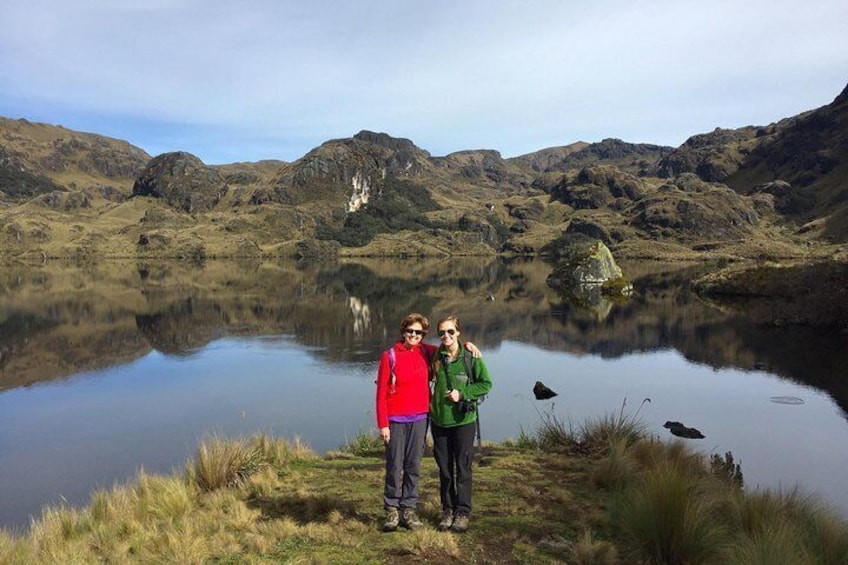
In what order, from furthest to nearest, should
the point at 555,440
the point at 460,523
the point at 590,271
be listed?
the point at 590,271 < the point at 555,440 < the point at 460,523

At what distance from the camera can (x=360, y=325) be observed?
4275cm

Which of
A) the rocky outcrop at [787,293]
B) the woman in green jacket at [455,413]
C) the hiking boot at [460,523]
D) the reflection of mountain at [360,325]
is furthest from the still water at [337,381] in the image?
the woman in green jacket at [455,413]

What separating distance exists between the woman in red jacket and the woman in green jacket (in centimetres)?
21

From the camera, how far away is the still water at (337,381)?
1620 centimetres

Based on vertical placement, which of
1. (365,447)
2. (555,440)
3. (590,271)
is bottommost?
(365,447)

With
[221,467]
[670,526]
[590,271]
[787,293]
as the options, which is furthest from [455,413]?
[590,271]

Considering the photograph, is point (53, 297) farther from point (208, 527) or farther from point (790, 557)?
point (790, 557)

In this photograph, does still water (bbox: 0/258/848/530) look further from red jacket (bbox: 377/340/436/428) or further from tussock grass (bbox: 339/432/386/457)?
red jacket (bbox: 377/340/436/428)

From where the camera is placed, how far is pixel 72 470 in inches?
600

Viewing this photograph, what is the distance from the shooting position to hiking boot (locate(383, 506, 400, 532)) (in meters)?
7.99

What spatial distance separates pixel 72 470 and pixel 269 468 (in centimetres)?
718

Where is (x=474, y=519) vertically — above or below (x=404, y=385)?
below

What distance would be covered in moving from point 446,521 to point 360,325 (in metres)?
35.2

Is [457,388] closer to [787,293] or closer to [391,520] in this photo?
[391,520]
